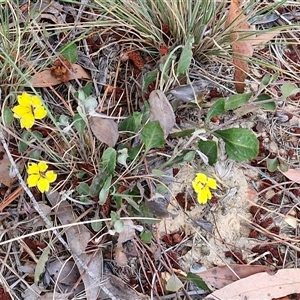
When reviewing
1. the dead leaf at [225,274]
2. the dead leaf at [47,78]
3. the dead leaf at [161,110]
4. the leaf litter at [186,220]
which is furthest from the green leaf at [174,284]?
the dead leaf at [47,78]

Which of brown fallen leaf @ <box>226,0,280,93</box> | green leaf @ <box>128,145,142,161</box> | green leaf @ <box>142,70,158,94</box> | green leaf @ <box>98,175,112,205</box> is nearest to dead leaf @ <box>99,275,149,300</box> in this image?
green leaf @ <box>98,175,112,205</box>

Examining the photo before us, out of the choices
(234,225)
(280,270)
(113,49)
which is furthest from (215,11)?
(280,270)

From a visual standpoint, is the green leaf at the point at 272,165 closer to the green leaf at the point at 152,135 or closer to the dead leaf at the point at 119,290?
the green leaf at the point at 152,135

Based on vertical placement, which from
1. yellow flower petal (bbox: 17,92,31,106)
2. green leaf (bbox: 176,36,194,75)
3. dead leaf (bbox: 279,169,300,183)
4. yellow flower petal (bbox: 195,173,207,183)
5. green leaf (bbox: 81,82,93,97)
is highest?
yellow flower petal (bbox: 17,92,31,106)

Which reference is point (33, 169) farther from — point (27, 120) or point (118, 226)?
point (118, 226)

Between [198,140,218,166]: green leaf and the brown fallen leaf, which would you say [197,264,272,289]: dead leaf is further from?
the brown fallen leaf

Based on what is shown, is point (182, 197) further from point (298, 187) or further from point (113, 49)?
point (113, 49)

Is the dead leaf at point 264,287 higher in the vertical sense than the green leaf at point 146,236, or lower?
lower
